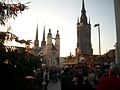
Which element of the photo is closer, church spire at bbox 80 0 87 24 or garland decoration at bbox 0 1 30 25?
garland decoration at bbox 0 1 30 25

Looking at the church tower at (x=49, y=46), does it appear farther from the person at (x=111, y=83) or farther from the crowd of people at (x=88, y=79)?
the person at (x=111, y=83)

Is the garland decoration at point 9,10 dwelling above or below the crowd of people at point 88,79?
above

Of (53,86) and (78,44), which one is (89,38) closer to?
(78,44)

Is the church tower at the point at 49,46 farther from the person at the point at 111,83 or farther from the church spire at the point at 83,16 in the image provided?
the person at the point at 111,83

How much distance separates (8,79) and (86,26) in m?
147

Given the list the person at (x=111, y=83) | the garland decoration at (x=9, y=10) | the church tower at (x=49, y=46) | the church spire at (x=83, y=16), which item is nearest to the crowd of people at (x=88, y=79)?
the person at (x=111, y=83)

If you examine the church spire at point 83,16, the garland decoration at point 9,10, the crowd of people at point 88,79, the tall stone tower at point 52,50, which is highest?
the church spire at point 83,16

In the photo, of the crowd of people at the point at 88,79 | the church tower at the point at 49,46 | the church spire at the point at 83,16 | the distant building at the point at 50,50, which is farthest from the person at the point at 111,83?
the church spire at the point at 83,16

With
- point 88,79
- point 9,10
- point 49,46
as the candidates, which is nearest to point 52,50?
point 49,46

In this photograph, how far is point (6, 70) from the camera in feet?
16.9

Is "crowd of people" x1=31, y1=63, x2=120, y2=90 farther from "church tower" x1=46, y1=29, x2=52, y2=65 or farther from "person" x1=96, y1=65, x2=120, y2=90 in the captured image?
"church tower" x1=46, y1=29, x2=52, y2=65

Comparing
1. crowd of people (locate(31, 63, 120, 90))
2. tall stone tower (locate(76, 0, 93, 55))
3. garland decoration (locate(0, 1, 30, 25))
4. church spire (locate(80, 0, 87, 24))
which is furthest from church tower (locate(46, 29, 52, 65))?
garland decoration (locate(0, 1, 30, 25))

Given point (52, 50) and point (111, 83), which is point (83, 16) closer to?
point (52, 50)

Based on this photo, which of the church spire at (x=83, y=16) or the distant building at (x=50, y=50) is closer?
the church spire at (x=83, y=16)
